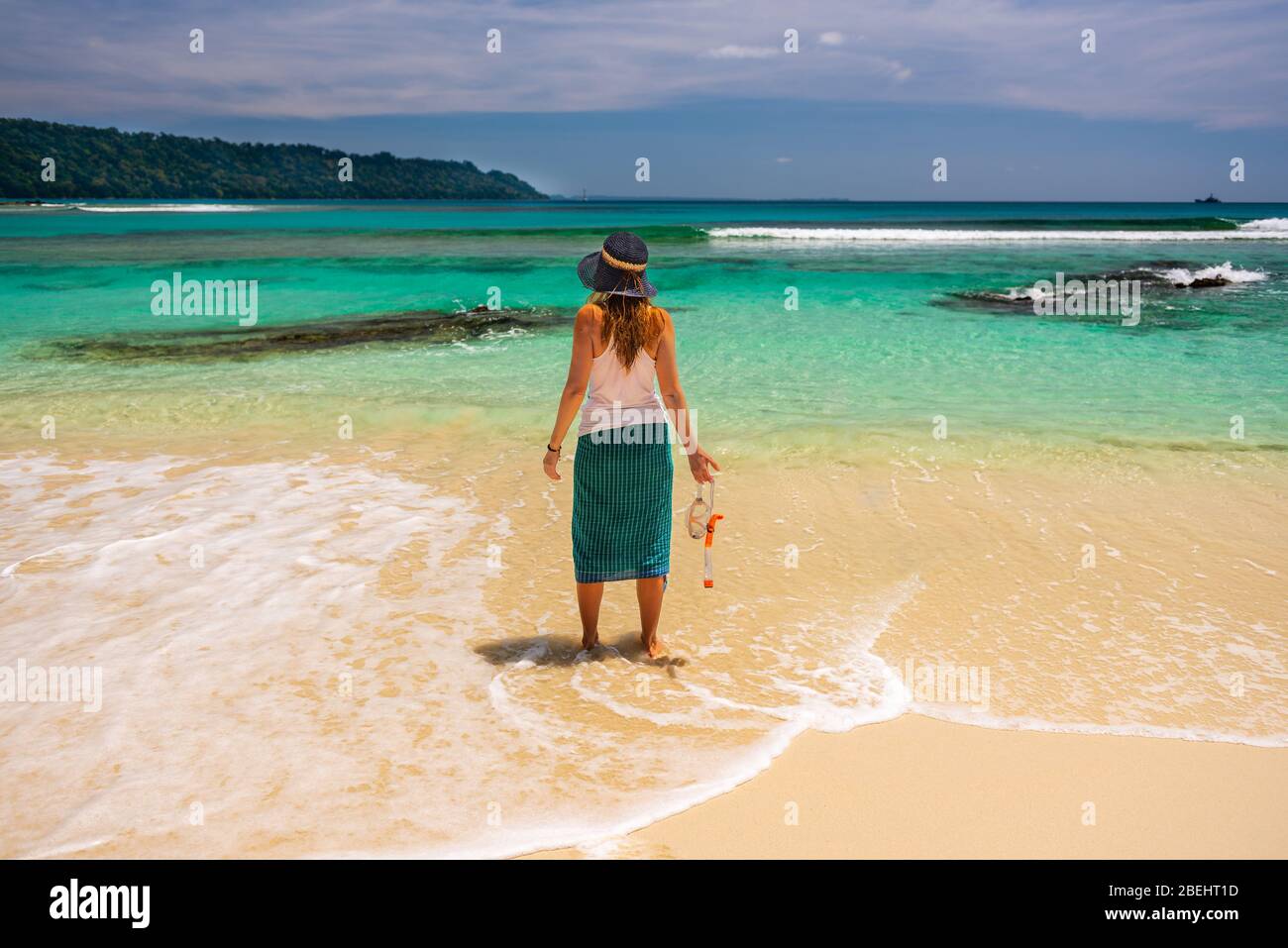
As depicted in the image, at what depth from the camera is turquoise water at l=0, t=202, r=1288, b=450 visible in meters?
9.55

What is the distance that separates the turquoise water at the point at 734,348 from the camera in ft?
31.3

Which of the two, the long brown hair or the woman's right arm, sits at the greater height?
the long brown hair

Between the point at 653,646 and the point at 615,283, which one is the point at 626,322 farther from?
the point at 653,646

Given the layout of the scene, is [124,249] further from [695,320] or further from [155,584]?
[155,584]

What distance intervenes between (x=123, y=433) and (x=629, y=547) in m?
6.81

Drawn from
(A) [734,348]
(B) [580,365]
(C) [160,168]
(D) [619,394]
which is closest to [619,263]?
(B) [580,365]

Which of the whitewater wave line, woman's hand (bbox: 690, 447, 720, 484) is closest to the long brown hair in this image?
woman's hand (bbox: 690, 447, 720, 484)

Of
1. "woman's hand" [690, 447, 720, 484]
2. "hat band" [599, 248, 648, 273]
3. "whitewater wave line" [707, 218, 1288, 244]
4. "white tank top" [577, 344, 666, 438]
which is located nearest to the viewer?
"hat band" [599, 248, 648, 273]

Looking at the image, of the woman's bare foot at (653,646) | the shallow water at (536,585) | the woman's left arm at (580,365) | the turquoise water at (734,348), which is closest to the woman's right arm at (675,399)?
the woman's left arm at (580,365)

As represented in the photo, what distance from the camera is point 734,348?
14039 mm

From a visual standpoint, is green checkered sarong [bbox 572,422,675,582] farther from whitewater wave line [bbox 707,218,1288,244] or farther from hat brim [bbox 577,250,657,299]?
whitewater wave line [bbox 707,218,1288,244]

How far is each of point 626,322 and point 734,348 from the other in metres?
10.2
